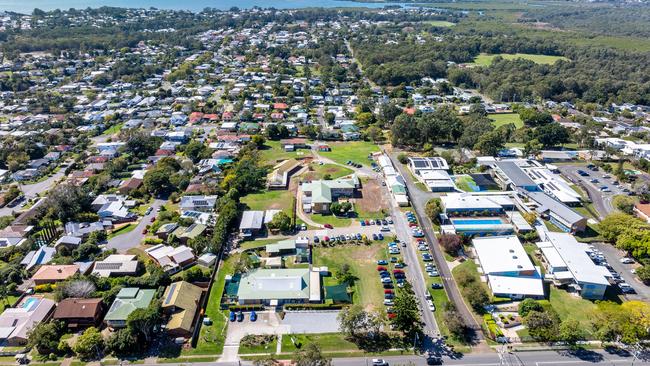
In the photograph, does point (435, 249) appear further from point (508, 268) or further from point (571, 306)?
point (571, 306)

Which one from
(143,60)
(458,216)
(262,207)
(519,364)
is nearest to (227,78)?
(143,60)

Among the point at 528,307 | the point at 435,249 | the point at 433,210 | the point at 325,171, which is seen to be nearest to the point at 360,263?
the point at 435,249

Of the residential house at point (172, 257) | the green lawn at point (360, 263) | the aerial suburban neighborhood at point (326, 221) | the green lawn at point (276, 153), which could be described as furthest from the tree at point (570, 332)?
the green lawn at point (276, 153)

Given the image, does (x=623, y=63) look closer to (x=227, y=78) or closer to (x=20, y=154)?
(x=227, y=78)

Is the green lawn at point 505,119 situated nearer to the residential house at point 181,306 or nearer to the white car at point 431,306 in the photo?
the white car at point 431,306

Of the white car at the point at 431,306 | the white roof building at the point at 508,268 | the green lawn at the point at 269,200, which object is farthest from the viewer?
the green lawn at the point at 269,200

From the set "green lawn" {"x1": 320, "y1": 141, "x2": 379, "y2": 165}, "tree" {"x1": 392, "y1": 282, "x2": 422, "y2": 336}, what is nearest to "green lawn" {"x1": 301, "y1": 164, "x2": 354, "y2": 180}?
"green lawn" {"x1": 320, "y1": 141, "x2": 379, "y2": 165}
